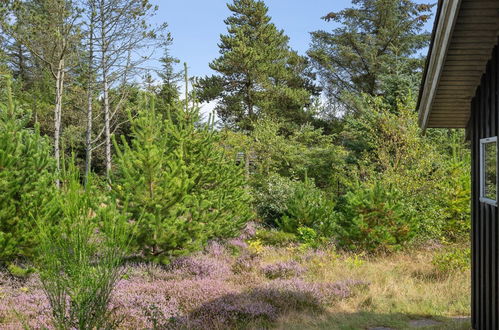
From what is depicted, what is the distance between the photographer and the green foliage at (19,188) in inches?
294

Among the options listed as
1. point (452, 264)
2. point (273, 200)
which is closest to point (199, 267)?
point (452, 264)

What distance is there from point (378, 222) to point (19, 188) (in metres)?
8.27

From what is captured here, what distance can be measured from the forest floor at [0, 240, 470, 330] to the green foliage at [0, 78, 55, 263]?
801 millimetres

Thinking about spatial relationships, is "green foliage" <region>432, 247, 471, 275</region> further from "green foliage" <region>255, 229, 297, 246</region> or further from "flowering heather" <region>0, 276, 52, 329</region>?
"flowering heather" <region>0, 276, 52, 329</region>

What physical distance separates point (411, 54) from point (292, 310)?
2827cm

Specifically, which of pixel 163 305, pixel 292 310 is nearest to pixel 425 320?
pixel 292 310

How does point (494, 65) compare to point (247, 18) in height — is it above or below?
below

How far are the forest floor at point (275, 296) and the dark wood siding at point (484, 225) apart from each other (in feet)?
3.24

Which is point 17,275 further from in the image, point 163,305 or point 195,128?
point 195,128

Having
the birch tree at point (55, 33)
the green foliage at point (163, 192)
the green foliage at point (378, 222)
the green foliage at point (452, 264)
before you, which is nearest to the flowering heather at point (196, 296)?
the green foliage at point (163, 192)

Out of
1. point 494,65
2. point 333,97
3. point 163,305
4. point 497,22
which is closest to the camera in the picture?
point 497,22

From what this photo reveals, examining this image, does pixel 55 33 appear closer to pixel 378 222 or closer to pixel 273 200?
pixel 273 200

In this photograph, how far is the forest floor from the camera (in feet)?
21.9

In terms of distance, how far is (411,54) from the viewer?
3156 cm
